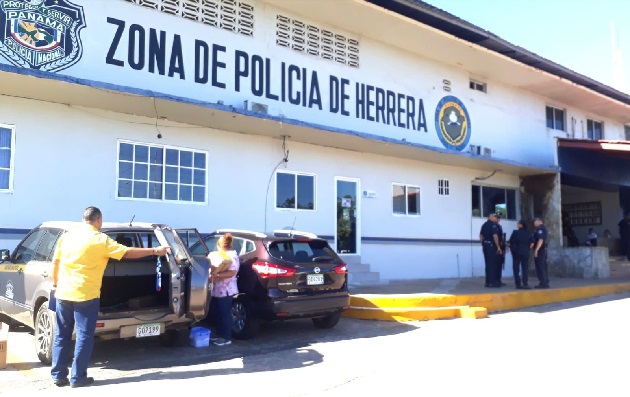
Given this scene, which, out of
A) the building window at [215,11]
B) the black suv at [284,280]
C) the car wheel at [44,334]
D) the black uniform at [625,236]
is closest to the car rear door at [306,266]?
the black suv at [284,280]

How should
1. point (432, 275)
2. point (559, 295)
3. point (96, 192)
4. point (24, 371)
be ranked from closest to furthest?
point (24, 371)
point (96, 192)
point (559, 295)
point (432, 275)

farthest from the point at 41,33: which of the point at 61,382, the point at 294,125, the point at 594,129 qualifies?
the point at 594,129

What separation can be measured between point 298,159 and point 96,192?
4.85m

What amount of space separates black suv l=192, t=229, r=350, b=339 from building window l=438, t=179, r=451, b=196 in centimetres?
867

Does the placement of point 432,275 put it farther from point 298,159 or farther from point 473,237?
point 298,159

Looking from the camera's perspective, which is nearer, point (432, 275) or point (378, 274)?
point (378, 274)

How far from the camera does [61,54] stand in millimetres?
10023

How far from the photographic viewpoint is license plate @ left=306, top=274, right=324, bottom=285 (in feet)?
26.7

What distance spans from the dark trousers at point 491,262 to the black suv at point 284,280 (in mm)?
5932

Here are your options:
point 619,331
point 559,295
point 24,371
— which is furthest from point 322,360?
point 559,295

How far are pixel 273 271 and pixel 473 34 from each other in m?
10.7

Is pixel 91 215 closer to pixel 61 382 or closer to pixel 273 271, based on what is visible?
pixel 61 382

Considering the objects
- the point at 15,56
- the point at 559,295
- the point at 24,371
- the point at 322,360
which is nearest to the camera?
the point at 24,371

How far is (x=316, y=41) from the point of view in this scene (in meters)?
14.0
